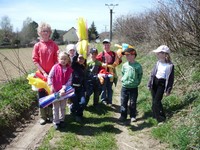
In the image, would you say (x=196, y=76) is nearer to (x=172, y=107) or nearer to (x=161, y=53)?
(x=172, y=107)

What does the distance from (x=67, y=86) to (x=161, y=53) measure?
2.06 metres

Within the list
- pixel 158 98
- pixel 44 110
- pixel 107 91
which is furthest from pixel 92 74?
pixel 158 98

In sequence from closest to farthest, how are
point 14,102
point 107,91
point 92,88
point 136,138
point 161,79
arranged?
point 136,138 → point 161,79 → point 14,102 → point 92,88 → point 107,91

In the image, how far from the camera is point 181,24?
7352mm

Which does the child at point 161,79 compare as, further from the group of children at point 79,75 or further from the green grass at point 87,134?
the green grass at point 87,134

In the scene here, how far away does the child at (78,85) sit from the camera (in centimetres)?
603

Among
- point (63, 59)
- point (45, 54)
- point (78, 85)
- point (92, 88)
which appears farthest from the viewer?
point (92, 88)

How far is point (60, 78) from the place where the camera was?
5418mm

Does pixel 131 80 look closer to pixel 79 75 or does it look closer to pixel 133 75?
pixel 133 75

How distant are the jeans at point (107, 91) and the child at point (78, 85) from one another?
1231mm

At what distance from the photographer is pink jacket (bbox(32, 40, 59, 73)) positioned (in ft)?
18.4

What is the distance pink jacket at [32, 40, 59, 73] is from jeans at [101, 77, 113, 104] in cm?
196

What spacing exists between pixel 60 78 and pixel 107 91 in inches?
90.9

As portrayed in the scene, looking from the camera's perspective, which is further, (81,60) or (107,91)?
(107,91)
